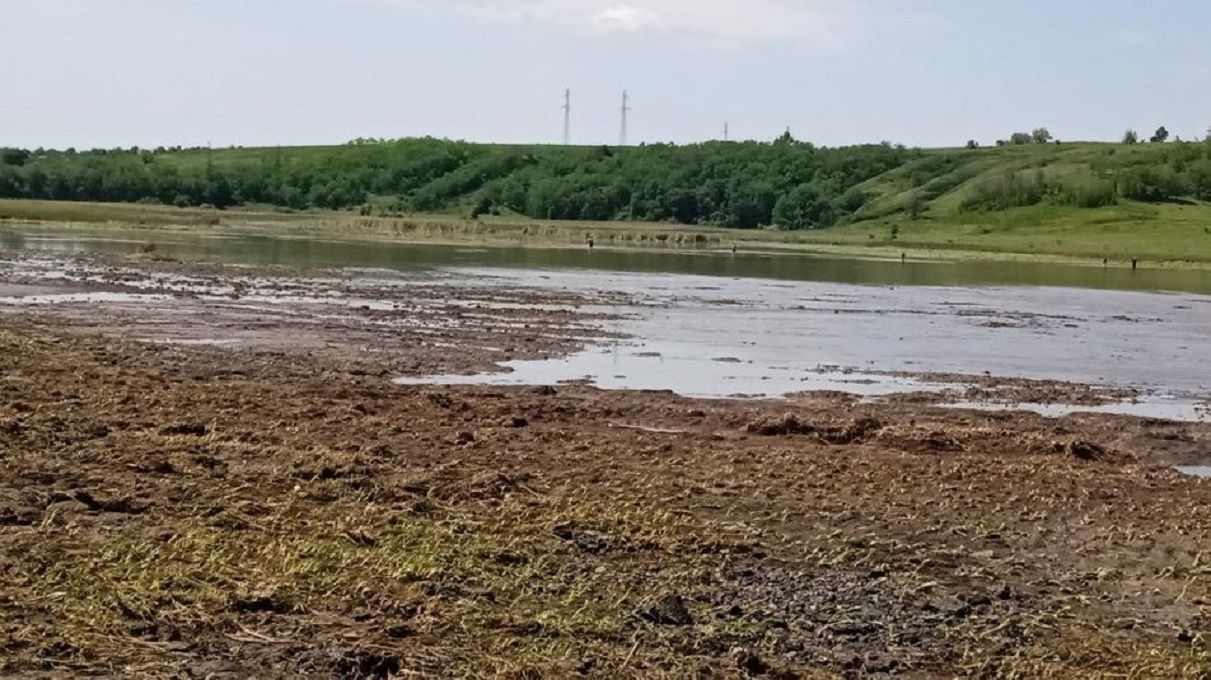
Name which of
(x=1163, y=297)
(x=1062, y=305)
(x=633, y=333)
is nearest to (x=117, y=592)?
(x=633, y=333)

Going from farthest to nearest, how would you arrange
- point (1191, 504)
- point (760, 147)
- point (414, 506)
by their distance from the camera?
point (760, 147) < point (1191, 504) < point (414, 506)

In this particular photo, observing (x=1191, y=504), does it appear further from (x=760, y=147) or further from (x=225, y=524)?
(x=760, y=147)

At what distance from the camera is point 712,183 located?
161500 mm

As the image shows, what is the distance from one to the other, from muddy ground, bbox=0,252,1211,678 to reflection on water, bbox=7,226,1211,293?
35711mm

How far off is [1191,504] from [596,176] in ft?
527

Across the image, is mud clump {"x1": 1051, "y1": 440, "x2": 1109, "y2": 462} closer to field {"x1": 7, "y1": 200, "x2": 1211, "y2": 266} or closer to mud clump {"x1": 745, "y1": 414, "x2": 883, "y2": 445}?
mud clump {"x1": 745, "y1": 414, "x2": 883, "y2": 445}

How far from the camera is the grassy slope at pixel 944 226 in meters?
93.8

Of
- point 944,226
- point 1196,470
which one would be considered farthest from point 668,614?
point 944,226

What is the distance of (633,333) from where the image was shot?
28.1m

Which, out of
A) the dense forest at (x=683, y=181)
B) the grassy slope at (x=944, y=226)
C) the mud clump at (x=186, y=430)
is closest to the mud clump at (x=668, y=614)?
the mud clump at (x=186, y=430)

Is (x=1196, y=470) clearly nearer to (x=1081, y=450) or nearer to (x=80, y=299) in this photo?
(x=1081, y=450)

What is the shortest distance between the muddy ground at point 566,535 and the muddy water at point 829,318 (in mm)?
4047

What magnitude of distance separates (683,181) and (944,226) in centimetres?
5042

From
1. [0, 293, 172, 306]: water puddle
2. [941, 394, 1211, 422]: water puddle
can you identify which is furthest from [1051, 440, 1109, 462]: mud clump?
[0, 293, 172, 306]: water puddle
